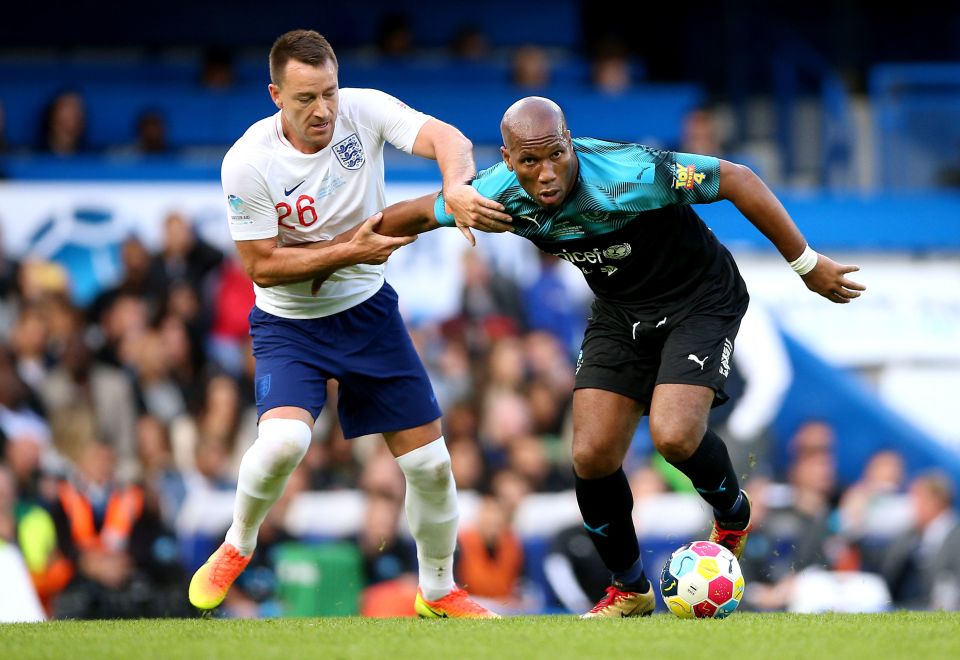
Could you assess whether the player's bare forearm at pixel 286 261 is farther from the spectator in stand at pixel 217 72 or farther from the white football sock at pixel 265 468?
the spectator in stand at pixel 217 72

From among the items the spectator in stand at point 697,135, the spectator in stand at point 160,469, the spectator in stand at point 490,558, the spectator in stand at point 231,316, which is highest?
the spectator in stand at point 697,135

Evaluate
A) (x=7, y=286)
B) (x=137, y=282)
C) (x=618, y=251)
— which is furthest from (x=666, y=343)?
(x=7, y=286)

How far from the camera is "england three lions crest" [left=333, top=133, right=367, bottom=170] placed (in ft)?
21.9

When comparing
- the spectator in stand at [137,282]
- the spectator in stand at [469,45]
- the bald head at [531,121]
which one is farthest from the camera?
the spectator in stand at [469,45]

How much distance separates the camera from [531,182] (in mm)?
6055

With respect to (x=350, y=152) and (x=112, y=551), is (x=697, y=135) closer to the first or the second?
(x=112, y=551)

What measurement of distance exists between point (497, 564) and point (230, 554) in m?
4.76

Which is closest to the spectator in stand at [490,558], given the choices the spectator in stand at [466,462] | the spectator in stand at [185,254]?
the spectator in stand at [466,462]

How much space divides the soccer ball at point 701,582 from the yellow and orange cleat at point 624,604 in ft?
1.10

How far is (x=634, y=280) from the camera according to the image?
6.55 m

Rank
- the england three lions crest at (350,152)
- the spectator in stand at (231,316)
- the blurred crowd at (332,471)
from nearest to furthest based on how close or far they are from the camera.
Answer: the england three lions crest at (350,152) < the blurred crowd at (332,471) < the spectator in stand at (231,316)

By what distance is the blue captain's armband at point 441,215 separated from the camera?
626 cm

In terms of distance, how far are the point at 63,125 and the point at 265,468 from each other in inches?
310

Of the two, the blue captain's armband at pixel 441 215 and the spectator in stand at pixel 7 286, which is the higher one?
the blue captain's armband at pixel 441 215
